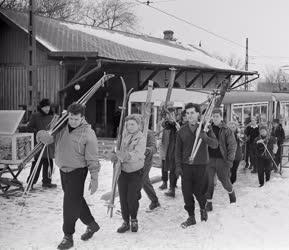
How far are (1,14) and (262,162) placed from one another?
39.2ft

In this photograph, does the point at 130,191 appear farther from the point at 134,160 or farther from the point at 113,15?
the point at 113,15

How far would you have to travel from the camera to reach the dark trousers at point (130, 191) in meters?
5.18

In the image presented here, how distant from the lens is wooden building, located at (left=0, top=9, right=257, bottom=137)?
1498 cm

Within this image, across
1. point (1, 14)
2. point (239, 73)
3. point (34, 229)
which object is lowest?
point (34, 229)

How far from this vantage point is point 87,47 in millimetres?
16500

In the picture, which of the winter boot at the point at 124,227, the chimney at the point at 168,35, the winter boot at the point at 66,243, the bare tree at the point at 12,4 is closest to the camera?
the winter boot at the point at 66,243

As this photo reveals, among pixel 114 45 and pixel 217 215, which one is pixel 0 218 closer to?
pixel 217 215

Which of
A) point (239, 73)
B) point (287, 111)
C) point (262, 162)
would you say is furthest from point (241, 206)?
point (239, 73)

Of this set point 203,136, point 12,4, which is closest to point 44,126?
point 203,136

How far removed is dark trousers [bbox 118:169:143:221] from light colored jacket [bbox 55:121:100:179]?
0.61 metres

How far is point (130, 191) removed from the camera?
5.18 metres

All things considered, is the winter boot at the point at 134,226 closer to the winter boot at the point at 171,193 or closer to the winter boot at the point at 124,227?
the winter boot at the point at 124,227

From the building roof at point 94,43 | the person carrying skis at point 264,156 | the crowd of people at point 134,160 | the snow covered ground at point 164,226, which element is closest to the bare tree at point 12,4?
the building roof at point 94,43

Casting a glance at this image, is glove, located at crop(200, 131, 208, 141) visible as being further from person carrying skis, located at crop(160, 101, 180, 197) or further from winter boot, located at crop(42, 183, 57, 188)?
winter boot, located at crop(42, 183, 57, 188)
